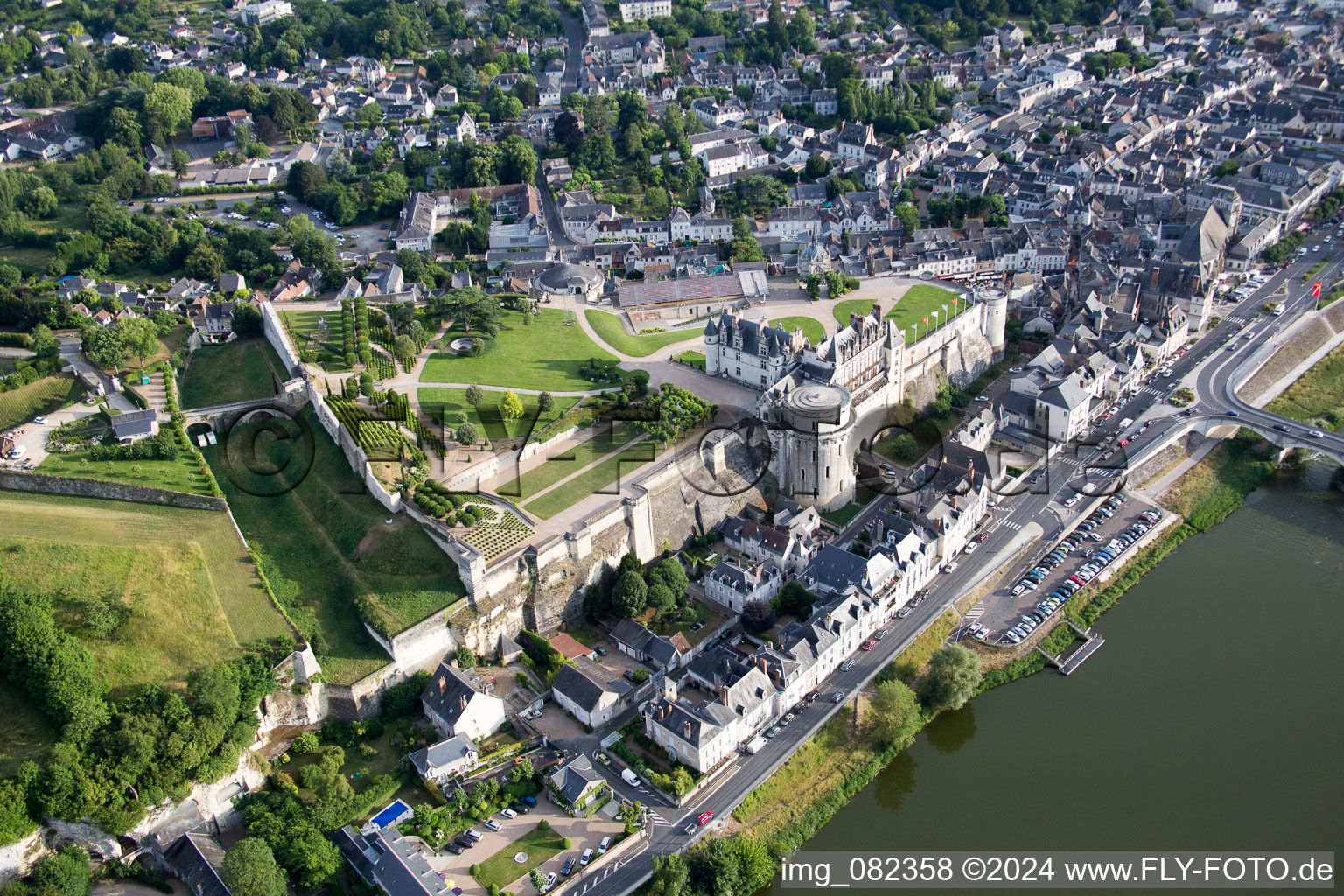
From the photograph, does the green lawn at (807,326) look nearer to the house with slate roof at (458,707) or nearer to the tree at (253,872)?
the house with slate roof at (458,707)

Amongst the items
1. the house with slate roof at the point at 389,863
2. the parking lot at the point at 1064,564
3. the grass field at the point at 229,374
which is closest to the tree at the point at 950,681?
the parking lot at the point at 1064,564

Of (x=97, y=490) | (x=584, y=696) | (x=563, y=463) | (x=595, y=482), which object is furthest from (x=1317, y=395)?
(x=97, y=490)

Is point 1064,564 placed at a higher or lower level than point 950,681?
lower

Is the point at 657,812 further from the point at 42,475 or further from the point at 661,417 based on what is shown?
the point at 42,475

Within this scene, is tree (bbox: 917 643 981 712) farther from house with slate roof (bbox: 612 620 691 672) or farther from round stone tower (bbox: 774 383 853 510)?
round stone tower (bbox: 774 383 853 510)

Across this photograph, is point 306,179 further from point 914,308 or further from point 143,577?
point 143,577

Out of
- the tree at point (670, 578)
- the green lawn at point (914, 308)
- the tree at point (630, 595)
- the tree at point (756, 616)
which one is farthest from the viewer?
the green lawn at point (914, 308)
